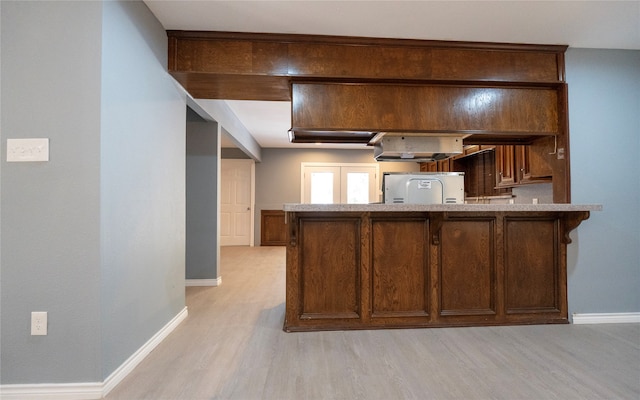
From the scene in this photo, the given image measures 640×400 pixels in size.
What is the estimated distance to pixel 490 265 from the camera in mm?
2463

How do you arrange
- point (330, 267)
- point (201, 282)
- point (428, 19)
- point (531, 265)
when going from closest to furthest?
1. point (428, 19)
2. point (330, 267)
3. point (531, 265)
4. point (201, 282)

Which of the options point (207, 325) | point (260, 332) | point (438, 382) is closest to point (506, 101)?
point (438, 382)

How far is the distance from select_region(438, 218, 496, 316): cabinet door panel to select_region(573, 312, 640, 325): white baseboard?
29.0 inches

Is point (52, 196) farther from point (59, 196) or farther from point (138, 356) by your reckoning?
point (138, 356)

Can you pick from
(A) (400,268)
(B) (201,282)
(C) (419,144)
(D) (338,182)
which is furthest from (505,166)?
(B) (201,282)

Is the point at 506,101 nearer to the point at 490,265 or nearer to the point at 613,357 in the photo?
the point at 490,265

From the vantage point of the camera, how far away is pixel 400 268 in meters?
2.41

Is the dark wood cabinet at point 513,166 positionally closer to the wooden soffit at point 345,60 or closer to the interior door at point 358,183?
the wooden soffit at point 345,60

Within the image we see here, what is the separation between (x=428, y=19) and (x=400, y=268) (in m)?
1.83

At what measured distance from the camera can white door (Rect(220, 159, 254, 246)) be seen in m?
6.93

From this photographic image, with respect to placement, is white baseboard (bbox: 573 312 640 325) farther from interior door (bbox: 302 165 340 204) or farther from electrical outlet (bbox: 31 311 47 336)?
interior door (bbox: 302 165 340 204)

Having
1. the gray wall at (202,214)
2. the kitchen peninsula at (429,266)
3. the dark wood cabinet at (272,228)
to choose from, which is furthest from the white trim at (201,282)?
the dark wood cabinet at (272,228)

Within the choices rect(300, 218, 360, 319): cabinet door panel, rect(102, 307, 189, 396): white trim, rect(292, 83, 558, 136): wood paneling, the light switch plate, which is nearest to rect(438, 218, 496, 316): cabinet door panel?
rect(300, 218, 360, 319): cabinet door panel

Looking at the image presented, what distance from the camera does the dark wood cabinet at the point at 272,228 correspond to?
6.90 m
